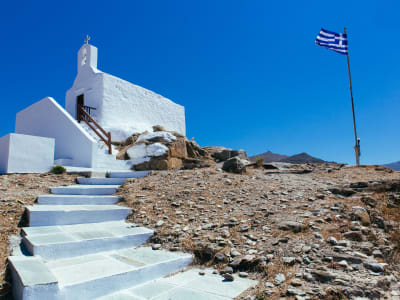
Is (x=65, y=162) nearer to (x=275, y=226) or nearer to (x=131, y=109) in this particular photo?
(x=131, y=109)

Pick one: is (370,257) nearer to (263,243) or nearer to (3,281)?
(263,243)

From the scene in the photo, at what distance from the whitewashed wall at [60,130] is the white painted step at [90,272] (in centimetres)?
693

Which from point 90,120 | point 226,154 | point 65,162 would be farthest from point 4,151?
point 226,154

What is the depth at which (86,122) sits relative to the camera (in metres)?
12.3

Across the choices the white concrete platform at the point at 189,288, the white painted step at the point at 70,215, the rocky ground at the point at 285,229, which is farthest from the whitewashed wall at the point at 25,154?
the white concrete platform at the point at 189,288

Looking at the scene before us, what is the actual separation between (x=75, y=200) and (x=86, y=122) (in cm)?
827

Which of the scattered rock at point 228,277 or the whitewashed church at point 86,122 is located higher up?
the whitewashed church at point 86,122

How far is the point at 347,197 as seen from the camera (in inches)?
195

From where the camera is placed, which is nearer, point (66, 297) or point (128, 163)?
point (66, 297)

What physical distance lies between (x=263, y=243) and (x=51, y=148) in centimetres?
718

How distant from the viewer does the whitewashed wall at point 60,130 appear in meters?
9.65

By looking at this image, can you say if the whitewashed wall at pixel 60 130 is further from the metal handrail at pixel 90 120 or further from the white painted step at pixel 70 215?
the white painted step at pixel 70 215

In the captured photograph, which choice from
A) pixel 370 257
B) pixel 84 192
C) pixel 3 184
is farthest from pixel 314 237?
pixel 3 184

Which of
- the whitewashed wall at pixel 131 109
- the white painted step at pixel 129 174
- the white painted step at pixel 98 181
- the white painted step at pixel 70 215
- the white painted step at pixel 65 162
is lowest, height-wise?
the white painted step at pixel 70 215
